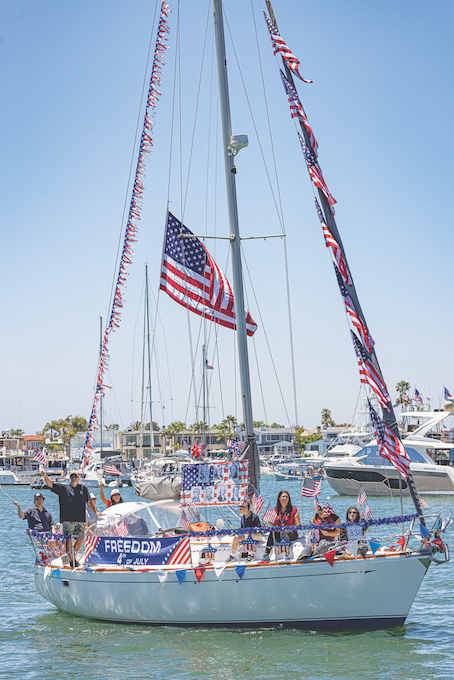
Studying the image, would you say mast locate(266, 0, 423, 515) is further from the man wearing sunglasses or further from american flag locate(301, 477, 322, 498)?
the man wearing sunglasses

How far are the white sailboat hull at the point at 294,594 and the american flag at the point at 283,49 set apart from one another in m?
9.85

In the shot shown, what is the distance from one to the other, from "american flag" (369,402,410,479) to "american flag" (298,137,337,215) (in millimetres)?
4285

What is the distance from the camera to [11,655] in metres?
11.6

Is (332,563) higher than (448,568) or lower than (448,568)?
higher

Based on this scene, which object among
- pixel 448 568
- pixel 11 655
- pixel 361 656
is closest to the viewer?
pixel 361 656

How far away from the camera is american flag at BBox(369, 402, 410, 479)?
11183mm

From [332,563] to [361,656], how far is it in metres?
1.50

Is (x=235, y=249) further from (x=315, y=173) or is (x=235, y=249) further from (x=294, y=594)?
(x=294, y=594)

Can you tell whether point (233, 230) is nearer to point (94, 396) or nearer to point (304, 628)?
point (94, 396)

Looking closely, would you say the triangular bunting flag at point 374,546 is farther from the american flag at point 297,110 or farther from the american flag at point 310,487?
the american flag at point 297,110

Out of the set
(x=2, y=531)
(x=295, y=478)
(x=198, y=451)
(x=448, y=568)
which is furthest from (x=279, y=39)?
(x=295, y=478)

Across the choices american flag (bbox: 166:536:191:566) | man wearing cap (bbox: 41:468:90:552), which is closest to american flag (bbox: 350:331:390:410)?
american flag (bbox: 166:536:191:566)

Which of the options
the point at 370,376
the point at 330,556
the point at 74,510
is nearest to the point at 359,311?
the point at 370,376

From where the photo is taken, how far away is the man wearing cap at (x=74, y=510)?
14.1 m
